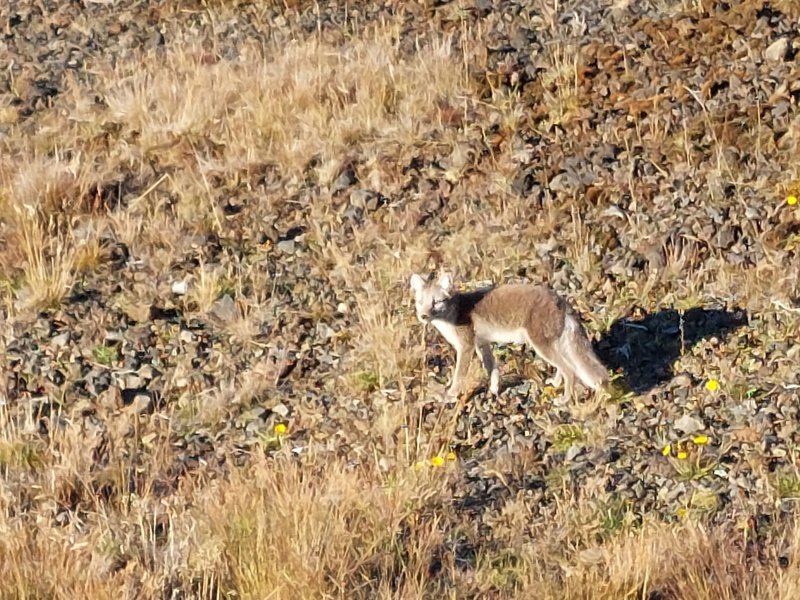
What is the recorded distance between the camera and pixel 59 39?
38.6ft

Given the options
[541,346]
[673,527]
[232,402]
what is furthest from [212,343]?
[673,527]

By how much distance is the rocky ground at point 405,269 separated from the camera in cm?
609

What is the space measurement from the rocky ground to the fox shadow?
2cm

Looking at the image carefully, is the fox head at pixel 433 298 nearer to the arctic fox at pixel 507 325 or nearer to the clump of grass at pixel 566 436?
the arctic fox at pixel 507 325

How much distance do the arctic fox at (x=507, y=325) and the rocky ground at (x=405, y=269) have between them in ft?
0.57

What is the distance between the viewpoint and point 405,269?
8.18 meters

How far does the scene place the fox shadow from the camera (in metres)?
7.10

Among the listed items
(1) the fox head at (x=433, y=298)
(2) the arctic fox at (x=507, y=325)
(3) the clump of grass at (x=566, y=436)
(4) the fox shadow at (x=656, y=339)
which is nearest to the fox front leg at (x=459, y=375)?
(2) the arctic fox at (x=507, y=325)

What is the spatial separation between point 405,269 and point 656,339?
66.4 inches

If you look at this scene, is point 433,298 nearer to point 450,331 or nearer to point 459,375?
point 450,331

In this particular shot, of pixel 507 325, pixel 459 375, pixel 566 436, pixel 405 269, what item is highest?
pixel 507 325

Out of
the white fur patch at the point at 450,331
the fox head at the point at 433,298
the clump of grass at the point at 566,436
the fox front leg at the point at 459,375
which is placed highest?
the fox head at the point at 433,298

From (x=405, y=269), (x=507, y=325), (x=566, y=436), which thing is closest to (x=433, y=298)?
(x=507, y=325)

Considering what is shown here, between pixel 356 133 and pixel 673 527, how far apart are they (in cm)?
449
